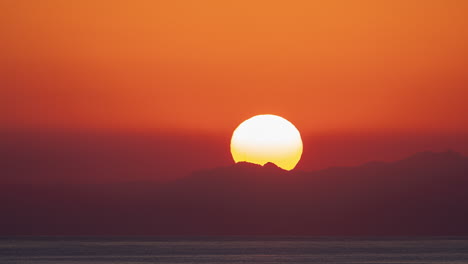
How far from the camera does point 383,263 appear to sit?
128 metres

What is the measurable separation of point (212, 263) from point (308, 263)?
38.8 ft

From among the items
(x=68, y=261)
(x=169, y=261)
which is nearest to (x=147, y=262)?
(x=169, y=261)

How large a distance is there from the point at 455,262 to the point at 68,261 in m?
50.8

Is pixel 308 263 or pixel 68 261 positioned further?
pixel 68 261

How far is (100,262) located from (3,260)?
15669 mm

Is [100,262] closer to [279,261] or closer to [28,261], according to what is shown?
[28,261]

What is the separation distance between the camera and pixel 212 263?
128 metres

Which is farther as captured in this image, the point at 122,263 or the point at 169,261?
the point at 169,261

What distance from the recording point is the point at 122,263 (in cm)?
12606

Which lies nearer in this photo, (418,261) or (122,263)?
(122,263)

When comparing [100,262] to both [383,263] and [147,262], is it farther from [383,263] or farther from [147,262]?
[383,263]

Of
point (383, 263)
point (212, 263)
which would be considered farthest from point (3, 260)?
point (383, 263)

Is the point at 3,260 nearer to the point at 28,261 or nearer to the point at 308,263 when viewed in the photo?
the point at 28,261

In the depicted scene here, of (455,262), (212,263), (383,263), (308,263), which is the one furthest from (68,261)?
(455,262)
